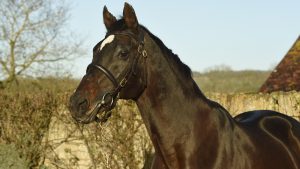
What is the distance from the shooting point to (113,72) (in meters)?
3.76

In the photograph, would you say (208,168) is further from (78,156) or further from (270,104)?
(78,156)

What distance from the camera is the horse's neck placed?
3.96 m

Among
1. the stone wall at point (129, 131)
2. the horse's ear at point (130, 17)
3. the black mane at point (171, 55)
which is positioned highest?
the horse's ear at point (130, 17)

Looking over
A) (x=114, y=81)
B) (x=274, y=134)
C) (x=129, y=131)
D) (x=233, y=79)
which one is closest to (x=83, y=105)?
(x=114, y=81)

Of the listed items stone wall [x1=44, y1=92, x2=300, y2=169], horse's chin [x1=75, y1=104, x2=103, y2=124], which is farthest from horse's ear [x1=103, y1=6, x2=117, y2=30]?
stone wall [x1=44, y1=92, x2=300, y2=169]

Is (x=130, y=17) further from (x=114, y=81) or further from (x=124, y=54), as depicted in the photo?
(x=114, y=81)

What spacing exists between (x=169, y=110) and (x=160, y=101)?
3.7 inches

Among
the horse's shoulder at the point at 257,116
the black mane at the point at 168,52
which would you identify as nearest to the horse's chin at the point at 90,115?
the black mane at the point at 168,52

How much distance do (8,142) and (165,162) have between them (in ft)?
23.5

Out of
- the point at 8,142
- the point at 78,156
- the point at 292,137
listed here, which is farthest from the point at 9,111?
→ the point at 292,137

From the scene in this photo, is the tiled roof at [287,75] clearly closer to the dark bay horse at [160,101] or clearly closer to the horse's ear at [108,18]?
the dark bay horse at [160,101]

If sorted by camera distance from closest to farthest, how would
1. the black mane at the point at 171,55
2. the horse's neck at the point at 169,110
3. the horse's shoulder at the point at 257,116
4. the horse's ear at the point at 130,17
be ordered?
the horse's ear at the point at 130,17 → the horse's neck at the point at 169,110 → the black mane at the point at 171,55 → the horse's shoulder at the point at 257,116

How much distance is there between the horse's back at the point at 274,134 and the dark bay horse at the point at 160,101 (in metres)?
0.22

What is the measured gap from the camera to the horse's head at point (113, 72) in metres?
3.65
